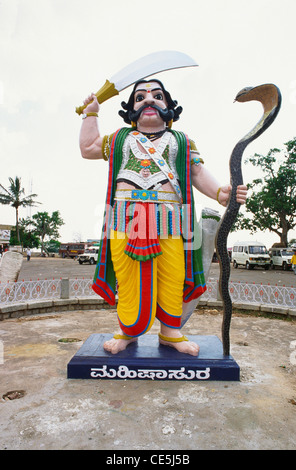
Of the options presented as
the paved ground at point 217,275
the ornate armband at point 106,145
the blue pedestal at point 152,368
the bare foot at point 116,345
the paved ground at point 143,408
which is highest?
the ornate armband at point 106,145

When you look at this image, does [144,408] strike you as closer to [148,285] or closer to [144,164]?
[148,285]

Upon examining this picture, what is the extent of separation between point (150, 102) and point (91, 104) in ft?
2.13

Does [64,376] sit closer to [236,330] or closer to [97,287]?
[97,287]

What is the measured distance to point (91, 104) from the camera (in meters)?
3.53

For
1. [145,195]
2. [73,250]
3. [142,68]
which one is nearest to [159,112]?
[142,68]

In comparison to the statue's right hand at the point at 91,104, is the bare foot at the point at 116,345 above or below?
below

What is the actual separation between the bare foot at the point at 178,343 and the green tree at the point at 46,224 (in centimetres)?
4886

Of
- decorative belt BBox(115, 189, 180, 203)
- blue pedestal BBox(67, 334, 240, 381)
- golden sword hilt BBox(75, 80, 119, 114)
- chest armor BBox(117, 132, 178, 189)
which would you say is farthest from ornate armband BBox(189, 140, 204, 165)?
blue pedestal BBox(67, 334, 240, 381)

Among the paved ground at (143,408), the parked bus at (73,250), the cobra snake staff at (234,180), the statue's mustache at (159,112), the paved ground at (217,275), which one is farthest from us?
the parked bus at (73,250)

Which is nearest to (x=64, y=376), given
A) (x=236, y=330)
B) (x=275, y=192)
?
(x=236, y=330)

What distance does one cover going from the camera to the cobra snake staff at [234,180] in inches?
127

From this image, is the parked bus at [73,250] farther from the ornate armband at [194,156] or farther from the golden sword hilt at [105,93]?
the ornate armband at [194,156]

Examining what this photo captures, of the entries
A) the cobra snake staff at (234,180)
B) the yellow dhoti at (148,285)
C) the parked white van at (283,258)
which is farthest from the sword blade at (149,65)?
the parked white van at (283,258)

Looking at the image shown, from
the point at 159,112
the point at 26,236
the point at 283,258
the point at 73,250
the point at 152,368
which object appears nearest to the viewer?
the point at 152,368
